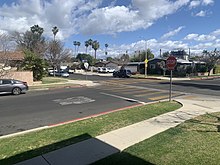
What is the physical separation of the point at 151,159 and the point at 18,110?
957cm

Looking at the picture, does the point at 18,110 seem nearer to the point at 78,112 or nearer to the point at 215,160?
the point at 78,112

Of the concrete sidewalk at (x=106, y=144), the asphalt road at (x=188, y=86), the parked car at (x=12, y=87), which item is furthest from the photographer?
the asphalt road at (x=188, y=86)

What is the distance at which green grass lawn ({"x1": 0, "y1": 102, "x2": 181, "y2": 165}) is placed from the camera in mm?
6258

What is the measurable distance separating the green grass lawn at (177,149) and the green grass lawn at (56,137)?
1.83 m

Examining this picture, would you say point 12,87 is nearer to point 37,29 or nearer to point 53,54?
point 53,54

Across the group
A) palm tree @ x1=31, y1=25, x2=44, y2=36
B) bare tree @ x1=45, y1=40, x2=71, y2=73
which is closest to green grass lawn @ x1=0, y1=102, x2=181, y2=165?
bare tree @ x1=45, y1=40, x2=71, y2=73

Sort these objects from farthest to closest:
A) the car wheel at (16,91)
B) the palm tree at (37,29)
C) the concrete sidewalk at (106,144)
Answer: the palm tree at (37,29) → the car wheel at (16,91) → the concrete sidewalk at (106,144)

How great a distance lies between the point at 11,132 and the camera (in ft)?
28.7

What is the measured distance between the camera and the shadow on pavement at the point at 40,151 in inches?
226

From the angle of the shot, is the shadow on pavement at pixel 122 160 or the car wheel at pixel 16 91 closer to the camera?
the shadow on pavement at pixel 122 160

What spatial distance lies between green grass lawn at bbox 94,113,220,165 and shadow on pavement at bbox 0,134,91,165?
167 centimetres

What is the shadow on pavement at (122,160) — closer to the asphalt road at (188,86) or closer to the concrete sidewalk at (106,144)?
the concrete sidewalk at (106,144)

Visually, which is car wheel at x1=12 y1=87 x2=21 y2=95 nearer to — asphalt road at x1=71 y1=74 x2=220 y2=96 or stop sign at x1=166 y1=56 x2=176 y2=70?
asphalt road at x1=71 y1=74 x2=220 y2=96

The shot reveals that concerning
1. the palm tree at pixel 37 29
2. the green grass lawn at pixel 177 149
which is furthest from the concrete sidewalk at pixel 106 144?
the palm tree at pixel 37 29
